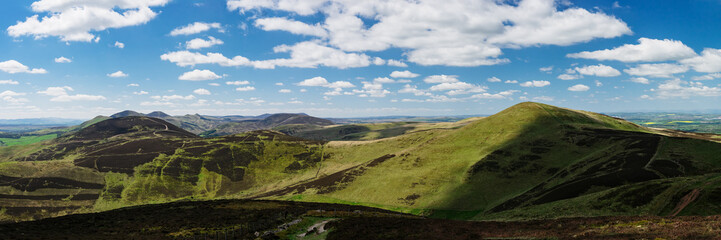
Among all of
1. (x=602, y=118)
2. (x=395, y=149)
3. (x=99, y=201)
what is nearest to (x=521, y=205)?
(x=395, y=149)

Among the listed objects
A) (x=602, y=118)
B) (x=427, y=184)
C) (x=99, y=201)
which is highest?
(x=602, y=118)

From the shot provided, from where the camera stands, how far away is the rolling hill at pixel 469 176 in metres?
64.8

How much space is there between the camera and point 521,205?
8150 centimetres

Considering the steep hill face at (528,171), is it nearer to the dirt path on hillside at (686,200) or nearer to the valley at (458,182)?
the valley at (458,182)

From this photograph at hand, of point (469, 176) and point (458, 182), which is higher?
point (469, 176)

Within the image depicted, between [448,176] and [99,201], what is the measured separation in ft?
498

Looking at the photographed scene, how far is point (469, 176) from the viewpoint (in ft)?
394

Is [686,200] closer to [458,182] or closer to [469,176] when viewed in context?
[458,182]

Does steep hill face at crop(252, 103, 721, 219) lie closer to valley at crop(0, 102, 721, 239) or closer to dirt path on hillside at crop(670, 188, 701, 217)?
valley at crop(0, 102, 721, 239)

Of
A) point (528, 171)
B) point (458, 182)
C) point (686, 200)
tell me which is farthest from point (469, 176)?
point (686, 200)

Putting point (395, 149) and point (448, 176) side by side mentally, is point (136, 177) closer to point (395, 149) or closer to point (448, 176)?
point (395, 149)

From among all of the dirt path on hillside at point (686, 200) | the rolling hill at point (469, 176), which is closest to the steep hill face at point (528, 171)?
the rolling hill at point (469, 176)

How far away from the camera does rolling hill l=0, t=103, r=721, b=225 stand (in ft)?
212

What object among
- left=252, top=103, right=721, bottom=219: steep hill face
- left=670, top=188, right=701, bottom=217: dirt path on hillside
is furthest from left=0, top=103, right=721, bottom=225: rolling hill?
left=252, top=103, right=721, bottom=219: steep hill face
